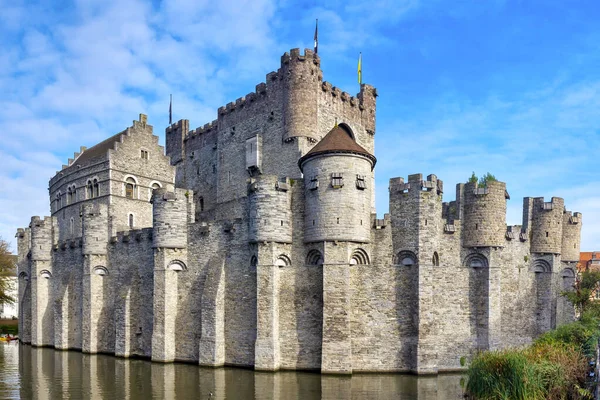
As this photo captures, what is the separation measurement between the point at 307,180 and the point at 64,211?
24.7 m

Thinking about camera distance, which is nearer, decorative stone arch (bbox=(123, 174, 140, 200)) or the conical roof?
the conical roof

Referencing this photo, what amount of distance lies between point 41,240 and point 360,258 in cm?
2444

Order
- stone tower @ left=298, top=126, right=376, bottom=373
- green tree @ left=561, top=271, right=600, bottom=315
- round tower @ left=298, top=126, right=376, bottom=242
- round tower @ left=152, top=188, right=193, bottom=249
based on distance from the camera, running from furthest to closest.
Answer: green tree @ left=561, top=271, right=600, bottom=315, round tower @ left=152, top=188, right=193, bottom=249, round tower @ left=298, top=126, right=376, bottom=242, stone tower @ left=298, top=126, right=376, bottom=373

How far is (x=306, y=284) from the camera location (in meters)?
23.5

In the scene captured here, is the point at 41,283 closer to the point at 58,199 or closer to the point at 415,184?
the point at 58,199

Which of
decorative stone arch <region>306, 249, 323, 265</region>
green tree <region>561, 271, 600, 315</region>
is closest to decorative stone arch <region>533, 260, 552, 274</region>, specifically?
green tree <region>561, 271, 600, 315</region>

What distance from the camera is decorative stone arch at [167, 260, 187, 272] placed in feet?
85.9

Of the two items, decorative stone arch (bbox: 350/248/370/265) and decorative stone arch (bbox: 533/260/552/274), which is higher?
decorative stone arch (bbox: 350/248/370/265)

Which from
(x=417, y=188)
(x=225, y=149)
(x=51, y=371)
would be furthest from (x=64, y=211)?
(x=417, y=188)

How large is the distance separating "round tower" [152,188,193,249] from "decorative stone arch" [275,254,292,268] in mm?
Answer: 5813

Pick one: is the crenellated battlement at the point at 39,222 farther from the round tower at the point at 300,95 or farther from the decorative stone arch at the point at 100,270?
the round tower at the point at 300,95

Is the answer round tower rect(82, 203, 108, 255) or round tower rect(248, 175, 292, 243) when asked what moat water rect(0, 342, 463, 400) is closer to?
round tower rect(248, 175, 292, 243)

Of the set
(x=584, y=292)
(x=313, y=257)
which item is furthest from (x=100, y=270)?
(x=584, y=292)

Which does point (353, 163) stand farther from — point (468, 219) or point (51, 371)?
point (51, 371)
